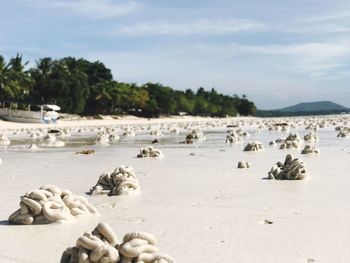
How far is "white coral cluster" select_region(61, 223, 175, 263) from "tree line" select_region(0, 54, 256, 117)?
215ft

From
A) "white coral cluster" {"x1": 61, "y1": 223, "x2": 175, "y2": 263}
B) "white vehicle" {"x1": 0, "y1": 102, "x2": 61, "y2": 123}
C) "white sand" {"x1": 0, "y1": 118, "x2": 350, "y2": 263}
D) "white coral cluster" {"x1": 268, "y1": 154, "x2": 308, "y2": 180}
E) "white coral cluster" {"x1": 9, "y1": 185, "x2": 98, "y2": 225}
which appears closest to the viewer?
"white coral cluster" {"x1": 61, "y1": 223, "x2": 175, "y2": 263}

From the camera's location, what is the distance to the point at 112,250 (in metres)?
4.26

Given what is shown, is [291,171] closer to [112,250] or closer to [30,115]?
[112,250]

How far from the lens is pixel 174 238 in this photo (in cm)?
561

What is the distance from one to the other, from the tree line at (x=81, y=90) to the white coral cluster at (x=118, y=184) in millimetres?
61209

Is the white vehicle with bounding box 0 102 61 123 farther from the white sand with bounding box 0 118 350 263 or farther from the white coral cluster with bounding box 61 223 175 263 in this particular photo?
the white coral cluster with bounding box 61 223 175 263

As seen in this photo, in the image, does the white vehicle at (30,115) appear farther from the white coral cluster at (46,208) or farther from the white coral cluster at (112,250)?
the white coral cluster at (112,250)

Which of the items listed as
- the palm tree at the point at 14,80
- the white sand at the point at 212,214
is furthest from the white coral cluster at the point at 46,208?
the palm tree at the point at 14,80

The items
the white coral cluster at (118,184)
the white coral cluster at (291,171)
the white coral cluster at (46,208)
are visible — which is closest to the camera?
the white coral cluster at (46,208)

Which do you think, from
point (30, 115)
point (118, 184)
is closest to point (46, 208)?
point (118, 184)

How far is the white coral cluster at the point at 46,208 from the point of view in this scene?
642cm

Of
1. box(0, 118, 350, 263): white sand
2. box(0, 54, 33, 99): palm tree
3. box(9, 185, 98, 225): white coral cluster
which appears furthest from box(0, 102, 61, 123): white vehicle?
box(9, 185, 98, 225): white coral cluster

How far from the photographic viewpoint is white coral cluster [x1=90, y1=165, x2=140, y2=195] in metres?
8.59

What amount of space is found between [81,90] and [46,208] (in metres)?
72.2
